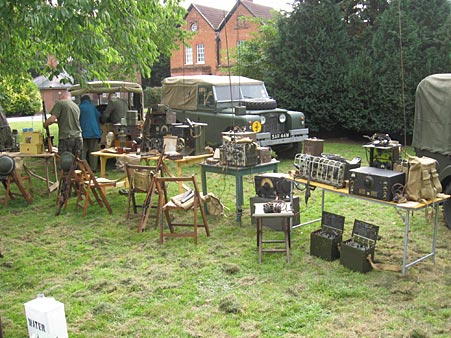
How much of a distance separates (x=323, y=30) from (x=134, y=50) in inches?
373

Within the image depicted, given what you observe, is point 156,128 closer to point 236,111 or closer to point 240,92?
point 236,111

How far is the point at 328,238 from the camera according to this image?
5840 mm

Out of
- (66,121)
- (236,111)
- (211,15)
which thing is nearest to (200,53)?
(211,15)

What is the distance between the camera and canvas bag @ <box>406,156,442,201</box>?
5.24 metres

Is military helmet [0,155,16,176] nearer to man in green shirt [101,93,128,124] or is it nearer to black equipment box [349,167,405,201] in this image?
man in green shirt [101,93,128,124]

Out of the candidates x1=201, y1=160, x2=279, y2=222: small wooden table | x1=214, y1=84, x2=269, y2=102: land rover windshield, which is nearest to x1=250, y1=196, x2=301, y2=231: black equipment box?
x1=201, y1=160, x2=279, y2=222: small wooden table

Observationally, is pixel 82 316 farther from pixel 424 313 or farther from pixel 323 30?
pixel 323 30

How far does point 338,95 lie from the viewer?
15.7m

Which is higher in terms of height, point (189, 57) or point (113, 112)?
point (189, 57)

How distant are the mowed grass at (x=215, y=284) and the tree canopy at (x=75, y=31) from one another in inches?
94.3

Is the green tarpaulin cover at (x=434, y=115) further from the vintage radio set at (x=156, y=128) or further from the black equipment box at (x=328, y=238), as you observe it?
the vintage radio set at (x=156, y=128)

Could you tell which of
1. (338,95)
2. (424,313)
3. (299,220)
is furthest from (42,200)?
(338,95)

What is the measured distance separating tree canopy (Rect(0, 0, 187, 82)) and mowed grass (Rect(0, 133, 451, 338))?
2.39 metres

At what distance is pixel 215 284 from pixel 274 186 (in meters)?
2.15
